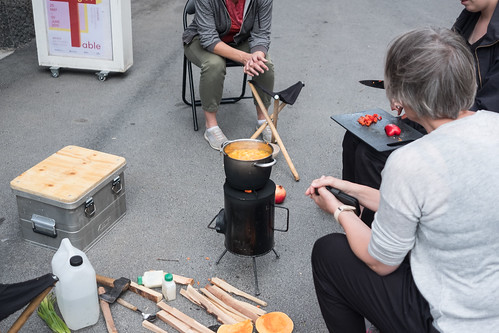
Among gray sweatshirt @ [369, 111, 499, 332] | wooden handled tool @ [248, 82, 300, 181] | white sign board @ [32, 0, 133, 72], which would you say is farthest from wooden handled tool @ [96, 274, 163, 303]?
white sign board @ [32, 0, 133, 72]

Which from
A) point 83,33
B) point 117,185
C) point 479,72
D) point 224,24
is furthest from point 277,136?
point 83,33

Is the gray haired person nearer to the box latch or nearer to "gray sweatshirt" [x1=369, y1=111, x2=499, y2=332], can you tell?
"gray sweatshirt" [x1=369, y1=111, x2=499, y2=332]

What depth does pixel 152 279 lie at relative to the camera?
2.74 m

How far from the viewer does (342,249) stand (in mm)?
2020

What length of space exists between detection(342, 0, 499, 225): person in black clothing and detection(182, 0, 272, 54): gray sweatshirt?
147 cm

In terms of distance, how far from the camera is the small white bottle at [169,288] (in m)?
2.62

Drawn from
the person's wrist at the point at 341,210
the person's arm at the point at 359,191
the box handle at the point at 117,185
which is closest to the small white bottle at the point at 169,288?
the box handle at the point at 117,185

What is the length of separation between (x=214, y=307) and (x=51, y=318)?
0.74 m

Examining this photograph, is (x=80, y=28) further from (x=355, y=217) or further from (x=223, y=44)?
(x=355, y=217)

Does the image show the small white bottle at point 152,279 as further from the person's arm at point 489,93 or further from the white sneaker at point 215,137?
the person's arm at point 489,93

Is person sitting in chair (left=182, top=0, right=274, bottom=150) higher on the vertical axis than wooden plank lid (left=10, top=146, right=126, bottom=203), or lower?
higher

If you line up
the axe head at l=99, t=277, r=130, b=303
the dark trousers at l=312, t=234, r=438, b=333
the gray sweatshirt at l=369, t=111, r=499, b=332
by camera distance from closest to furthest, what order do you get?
the gray sweatshirt at l=369, t=111, r=499, b=332 < the dark trousers at l=312, t=234, r=438, b=333 < the axe head at l=99, t=277, r=130, b=303

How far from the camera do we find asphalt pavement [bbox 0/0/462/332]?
9.43 feet

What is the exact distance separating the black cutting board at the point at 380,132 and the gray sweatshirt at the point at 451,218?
44.8 inches
